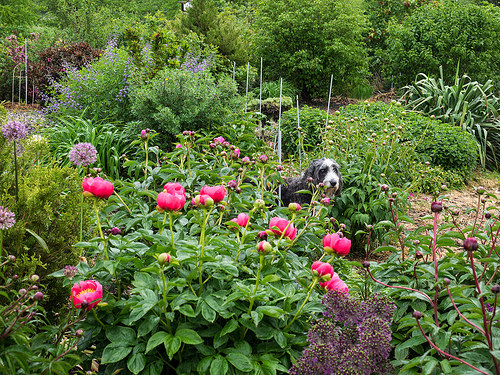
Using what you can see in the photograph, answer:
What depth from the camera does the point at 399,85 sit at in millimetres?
9688

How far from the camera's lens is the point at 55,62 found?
8.31 metres

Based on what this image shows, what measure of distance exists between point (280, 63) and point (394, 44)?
8.16 ft

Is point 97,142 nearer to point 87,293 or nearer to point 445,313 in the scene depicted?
point 87,293

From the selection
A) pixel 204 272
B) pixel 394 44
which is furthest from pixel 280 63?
pixel 204 272

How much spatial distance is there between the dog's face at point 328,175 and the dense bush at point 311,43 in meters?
6.05

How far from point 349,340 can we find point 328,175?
76.7 inches

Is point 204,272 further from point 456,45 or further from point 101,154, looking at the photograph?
point 456,45

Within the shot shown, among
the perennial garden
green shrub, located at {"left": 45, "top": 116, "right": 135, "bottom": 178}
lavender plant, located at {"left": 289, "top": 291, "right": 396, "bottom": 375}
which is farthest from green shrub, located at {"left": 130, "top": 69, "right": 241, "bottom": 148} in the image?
lavender plant, located at {"left": 289, "top": 291, "right": 396, "bottom": 375}

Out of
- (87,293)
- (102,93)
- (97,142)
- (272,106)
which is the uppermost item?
(87,293)

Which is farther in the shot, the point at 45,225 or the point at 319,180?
the point at 319,180

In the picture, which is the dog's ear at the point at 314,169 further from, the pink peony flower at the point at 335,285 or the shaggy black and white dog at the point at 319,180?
the pink peony flower at the point at 335,285

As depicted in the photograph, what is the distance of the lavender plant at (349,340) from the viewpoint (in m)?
1.32

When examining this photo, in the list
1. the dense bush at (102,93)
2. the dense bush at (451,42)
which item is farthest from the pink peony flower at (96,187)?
the dense bush at (451,42)

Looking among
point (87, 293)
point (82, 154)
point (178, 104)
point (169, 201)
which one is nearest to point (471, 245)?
point (169, 201)
